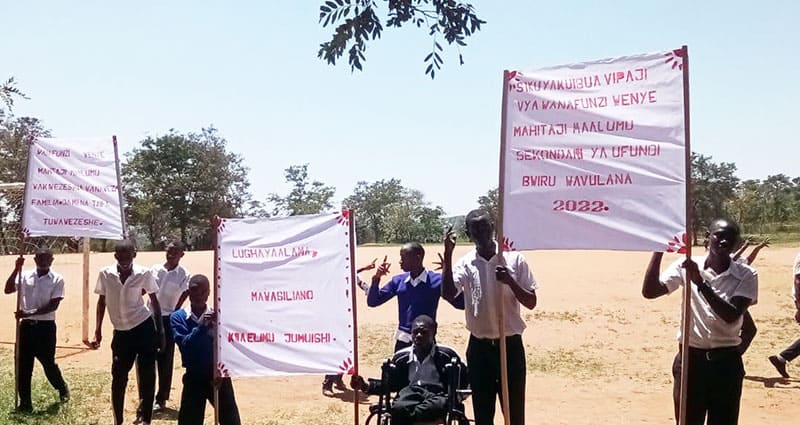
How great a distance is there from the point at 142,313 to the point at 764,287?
18203 millimetres

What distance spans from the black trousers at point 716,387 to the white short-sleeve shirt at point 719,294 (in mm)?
59

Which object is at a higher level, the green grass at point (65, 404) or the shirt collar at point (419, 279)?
the shirt collar at point (419, 279)

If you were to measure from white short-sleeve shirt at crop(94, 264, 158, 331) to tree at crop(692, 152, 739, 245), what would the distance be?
165 feet

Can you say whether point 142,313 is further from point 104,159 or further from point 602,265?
point 602,265

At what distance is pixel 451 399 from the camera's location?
498cm

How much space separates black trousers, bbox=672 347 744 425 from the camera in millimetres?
4180

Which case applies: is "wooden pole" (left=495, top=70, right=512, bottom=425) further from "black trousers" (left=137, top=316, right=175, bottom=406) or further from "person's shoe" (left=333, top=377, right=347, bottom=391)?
"person's shoe" (left=333, top=377, right=347, bottom=391)

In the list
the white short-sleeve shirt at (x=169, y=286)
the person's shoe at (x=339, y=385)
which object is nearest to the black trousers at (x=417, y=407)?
the white short-sleeve shirt at (x=169, y=286)

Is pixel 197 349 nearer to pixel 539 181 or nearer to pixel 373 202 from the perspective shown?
pixel 539 181

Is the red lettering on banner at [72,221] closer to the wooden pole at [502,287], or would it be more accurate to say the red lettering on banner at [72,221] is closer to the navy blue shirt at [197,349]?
the navy blue shirt at [197,349]

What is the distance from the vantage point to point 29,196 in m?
7.65

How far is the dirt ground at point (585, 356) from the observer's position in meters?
7.63

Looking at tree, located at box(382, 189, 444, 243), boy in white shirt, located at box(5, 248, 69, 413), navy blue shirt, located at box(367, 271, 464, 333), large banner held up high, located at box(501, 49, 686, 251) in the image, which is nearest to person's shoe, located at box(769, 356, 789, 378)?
navy blue shirt, located at box(367, 271, 464, 333)

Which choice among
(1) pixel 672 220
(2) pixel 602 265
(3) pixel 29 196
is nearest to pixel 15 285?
(3) pixel 29 196
